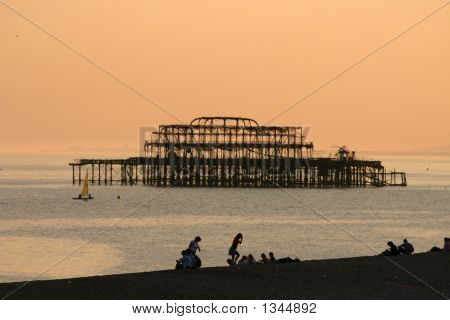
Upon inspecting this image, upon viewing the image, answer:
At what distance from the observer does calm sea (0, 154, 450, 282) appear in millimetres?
44250

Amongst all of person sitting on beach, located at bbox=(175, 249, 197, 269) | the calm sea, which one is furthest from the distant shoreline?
the calm sea

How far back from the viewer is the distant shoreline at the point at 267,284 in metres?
18.0

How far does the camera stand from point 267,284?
19672mm

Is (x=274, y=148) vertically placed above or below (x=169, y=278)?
above

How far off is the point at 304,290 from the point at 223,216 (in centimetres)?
6218

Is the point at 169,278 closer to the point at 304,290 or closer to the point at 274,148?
the point at 304,290

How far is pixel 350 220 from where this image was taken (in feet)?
256

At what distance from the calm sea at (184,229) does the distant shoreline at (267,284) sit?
16.6 m

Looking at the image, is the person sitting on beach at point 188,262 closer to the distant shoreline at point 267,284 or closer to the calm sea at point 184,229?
the distant shoreline at point 267,284

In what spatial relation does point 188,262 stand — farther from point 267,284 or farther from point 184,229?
point 184,229

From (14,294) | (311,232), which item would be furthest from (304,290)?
(311,232)

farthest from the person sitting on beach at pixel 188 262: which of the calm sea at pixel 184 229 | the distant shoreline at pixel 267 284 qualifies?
the calm sea at pixel 184 229

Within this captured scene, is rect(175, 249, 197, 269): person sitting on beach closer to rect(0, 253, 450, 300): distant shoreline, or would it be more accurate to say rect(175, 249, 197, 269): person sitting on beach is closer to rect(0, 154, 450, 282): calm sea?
rect(0, 253, 450, 300): distant shoreline
